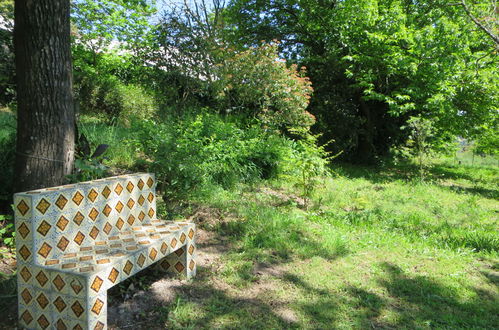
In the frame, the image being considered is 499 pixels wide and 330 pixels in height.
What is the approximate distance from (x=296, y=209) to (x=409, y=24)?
316 inches

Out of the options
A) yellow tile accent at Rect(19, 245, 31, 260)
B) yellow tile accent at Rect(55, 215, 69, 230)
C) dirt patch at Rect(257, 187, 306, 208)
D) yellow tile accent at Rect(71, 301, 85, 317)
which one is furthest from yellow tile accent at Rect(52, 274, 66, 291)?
dirt patch at Rect(257, 187, 306, 208)

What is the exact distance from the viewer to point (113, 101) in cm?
1022

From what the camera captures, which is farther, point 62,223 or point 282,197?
point 282,197

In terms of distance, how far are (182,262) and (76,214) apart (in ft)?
3.54

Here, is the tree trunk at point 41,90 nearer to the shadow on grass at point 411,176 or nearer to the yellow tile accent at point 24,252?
the yellow tile accent at point 24,252

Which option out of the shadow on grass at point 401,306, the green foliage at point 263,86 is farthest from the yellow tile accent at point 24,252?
the green foliage at point 263,86

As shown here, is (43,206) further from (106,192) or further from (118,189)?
(118,189)

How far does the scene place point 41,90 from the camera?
3.31 m

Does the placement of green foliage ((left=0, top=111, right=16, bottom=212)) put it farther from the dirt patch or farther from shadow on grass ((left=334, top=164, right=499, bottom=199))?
shadow on grass ((left=334, top=164, right=499, bottom=199))

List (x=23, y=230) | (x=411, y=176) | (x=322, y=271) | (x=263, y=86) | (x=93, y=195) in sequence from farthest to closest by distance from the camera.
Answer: (x=411, y=176), (x=263, y=86), (x=322, y=271), (x=93, y=195), (x=23, y=230)

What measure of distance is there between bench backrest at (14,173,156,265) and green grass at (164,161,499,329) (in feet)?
2.83

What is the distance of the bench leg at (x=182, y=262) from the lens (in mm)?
3291

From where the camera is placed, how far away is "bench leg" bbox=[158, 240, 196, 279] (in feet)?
10.8

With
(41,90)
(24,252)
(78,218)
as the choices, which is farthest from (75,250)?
(41,90)
